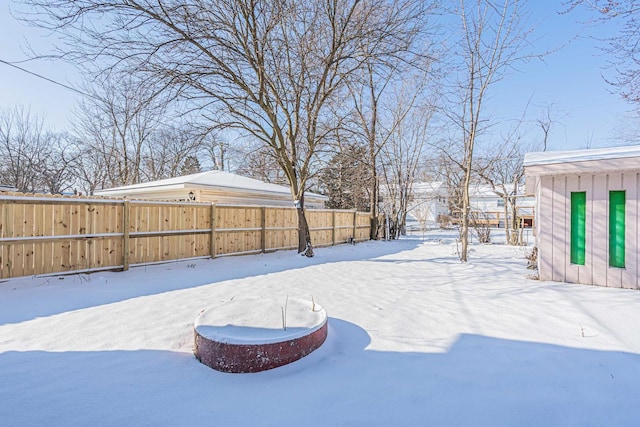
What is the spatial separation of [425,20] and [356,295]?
7.02 meters

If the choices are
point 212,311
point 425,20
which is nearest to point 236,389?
point 212,311

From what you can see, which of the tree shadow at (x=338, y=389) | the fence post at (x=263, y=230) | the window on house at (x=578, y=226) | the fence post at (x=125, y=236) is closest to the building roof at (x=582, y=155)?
the window on house at (x=578, y=226)

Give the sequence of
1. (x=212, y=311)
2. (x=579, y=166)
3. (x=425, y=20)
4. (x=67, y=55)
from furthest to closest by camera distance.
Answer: (x=425, y=20)
(x=67, y=55)
(x=579, y=166)
(x=212, y=311)

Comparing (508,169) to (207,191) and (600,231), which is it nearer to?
(600,231)

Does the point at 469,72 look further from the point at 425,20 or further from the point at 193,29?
the point at 193,29

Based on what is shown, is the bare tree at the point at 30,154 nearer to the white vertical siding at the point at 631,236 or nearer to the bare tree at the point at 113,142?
the bare tree at the point at 113,142

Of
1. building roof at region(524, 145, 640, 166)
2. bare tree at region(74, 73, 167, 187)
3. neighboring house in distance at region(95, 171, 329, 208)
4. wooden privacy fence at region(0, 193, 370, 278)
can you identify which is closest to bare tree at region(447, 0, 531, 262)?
building roof at region(524, 145, 640, 166)

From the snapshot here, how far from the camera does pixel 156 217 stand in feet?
23.5

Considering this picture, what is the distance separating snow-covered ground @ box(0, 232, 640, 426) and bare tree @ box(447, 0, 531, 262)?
4897mm

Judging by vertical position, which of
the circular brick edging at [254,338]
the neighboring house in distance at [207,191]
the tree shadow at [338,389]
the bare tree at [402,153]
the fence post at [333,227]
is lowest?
the tree shadow at [338,389]

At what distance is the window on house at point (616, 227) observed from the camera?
5.05 meters

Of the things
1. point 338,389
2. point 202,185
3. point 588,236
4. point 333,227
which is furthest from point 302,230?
point 338,389

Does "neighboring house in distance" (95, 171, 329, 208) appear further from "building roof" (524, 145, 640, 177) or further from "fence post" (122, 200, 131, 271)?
"building roof" (524, 145, 640, 177)

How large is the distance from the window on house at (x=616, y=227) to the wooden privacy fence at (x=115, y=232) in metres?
8.13
